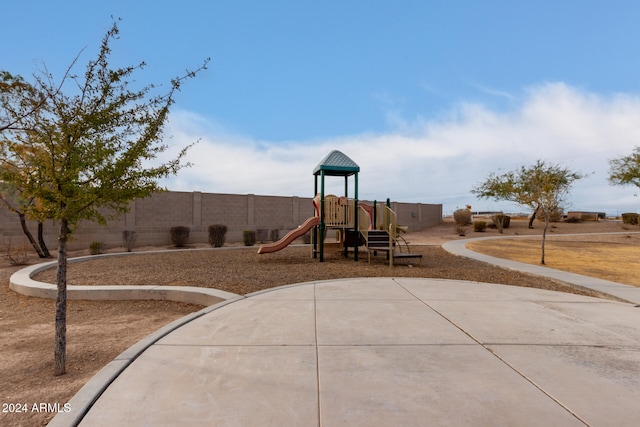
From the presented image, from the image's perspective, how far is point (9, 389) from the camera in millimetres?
3193

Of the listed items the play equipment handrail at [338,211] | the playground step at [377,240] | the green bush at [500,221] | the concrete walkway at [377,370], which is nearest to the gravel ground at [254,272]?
the playground step at [377,240]

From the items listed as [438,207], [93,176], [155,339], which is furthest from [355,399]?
[438,207]

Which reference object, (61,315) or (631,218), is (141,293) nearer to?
(61,315)

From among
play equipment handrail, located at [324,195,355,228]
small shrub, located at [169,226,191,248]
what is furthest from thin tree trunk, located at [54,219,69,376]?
small shrub, located at [169,226,191,248]

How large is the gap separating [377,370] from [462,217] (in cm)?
3440

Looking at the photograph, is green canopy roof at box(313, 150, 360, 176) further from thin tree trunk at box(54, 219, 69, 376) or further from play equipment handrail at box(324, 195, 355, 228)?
thin tree trunk at box(54, 219, 69, 376)

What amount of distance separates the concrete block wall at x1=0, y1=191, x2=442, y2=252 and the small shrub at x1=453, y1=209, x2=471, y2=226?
17.8 meters

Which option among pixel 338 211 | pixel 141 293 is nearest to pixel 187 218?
pixel 338 211

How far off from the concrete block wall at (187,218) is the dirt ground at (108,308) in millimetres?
4116

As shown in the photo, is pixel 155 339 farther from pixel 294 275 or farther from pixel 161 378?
pixel 294 275

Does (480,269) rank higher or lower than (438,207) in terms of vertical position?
lower

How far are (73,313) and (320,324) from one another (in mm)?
4562

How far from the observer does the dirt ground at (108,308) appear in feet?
10.8

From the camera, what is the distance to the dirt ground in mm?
3303
